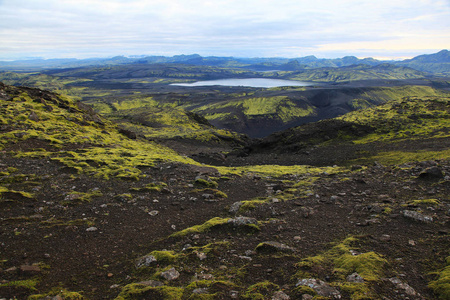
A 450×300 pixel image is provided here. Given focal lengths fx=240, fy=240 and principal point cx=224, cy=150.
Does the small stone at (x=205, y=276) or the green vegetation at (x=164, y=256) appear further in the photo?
the green vegetation at (x=164, y=256)

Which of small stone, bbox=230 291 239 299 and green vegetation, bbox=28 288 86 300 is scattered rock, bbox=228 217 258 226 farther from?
green vegetation, bbox=28 288 86 300

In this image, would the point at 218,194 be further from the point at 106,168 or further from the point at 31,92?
the point at 31,92

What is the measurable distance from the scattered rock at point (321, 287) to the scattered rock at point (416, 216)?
8754 mm

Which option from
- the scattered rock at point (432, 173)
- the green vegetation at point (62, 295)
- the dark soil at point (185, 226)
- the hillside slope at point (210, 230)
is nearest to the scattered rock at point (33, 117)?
the hillside slope at point (210, 230)

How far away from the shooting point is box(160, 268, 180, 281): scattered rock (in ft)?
30.8

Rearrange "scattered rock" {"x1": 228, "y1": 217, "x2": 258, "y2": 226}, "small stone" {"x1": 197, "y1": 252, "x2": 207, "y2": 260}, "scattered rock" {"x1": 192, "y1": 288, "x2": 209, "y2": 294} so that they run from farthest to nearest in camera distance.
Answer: "scattered rock" {"x1": 228, "y1": 217, "x2": 258, "y2": 226}
"small stone" {"x1": 197, "y1": 252, "x2": 207, "y2": 260}
"scattered rock" {"x1": 192, "y1": 288, "x2": 209, "y2": 294}

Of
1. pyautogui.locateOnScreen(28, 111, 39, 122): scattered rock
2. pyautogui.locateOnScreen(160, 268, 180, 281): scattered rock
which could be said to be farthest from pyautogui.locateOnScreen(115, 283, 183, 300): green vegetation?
pyautogui.locateOnScreen(28, 111, 39, 122): scattered rock

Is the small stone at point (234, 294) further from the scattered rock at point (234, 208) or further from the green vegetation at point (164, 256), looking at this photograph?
the scattered rock at point (234, 208)

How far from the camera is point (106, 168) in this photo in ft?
77.3

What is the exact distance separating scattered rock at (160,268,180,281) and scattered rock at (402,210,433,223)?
43.4 feet

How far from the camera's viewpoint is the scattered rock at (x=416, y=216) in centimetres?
1336

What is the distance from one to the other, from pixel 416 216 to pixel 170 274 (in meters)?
13.7

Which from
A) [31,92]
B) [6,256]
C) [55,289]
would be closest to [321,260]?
[55,289]

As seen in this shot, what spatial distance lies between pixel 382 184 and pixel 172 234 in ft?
60.3
